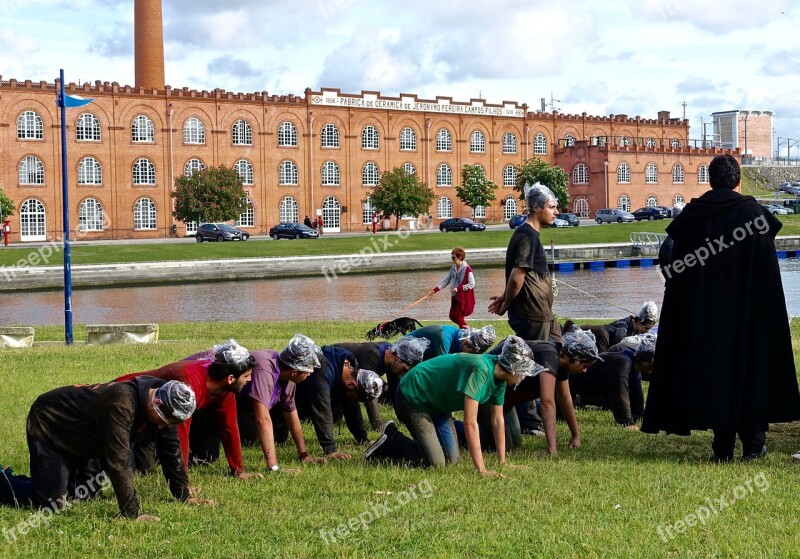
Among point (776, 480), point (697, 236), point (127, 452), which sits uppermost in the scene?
point (697, 236)

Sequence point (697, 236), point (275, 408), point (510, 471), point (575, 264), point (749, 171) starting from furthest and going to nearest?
1. point (749, 171)
2. point (575, 264)
3. point (275, 408)
4. point (697, 236)
5. point (510, 471)

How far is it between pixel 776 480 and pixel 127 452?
4428mm

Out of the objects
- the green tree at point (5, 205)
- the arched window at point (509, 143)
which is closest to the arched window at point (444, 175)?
the arched window at point (509, 143)

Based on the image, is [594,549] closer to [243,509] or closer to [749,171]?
[243,509]

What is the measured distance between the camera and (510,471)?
24.8ft

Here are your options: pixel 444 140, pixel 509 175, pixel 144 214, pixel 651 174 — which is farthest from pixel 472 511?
pixel 651 174

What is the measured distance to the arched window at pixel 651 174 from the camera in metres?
88.1

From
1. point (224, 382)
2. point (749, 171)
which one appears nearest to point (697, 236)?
point (224, 382)

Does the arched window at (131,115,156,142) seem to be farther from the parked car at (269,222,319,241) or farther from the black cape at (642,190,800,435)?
the black cape at (642,190,800,435)

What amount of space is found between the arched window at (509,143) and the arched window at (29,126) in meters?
37.4

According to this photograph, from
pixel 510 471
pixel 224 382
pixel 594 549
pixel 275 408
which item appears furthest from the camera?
pixel 275 408

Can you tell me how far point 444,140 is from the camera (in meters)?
81.1

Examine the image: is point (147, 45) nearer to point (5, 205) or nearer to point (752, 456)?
point (5, 205)

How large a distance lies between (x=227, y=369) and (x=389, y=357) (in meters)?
2.65
